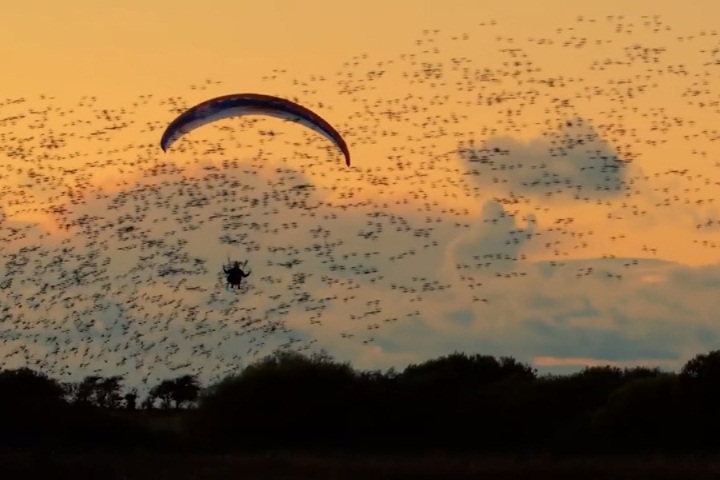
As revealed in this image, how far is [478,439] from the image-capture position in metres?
73.2

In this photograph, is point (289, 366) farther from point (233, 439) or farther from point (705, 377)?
point (705, 377)

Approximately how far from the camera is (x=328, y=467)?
57.0m

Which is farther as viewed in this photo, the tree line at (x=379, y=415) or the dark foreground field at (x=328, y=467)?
the tree line at (x=379, y=415)

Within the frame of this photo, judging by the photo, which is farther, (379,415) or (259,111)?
(379,415)

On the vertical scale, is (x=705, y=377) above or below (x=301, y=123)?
below

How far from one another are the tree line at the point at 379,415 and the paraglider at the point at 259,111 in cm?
1109

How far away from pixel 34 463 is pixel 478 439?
23.3 metres

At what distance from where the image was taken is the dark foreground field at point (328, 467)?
5259 cm

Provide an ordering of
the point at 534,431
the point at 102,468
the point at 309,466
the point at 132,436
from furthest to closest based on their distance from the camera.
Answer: the point at 534,431 → the point at 132,436 → the point at 309,466 → the point at 102,468

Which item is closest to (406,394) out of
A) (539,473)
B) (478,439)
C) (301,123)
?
(478,439)

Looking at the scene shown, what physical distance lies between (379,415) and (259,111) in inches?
618

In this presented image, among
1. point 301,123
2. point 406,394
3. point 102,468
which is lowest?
point 102,468

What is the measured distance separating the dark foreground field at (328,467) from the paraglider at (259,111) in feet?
31.4

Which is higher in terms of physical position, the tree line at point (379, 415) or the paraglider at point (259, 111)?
the paraglider at point (259, 111)
